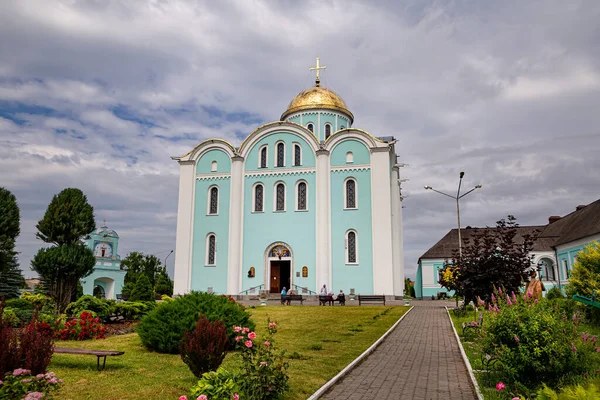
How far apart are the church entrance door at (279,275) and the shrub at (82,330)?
1864 centimetres

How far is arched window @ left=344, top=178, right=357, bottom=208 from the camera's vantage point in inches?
1214

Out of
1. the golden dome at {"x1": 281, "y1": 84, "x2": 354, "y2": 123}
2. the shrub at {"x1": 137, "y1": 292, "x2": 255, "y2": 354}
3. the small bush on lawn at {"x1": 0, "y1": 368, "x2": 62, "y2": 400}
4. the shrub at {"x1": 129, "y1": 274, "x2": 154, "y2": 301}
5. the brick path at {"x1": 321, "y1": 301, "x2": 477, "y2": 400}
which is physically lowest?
the brick path at {"x1": 321, "y1": 301, "x2": 477, "y2": 400}

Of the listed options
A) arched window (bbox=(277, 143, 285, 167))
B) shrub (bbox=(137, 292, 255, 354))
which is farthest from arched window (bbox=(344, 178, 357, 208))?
shrub (bbox=(137, 292, 255, 354))

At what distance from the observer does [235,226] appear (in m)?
31.7

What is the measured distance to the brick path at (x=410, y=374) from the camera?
277 inches

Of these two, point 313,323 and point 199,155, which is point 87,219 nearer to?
point 313,323

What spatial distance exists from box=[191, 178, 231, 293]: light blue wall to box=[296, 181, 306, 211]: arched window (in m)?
5.00

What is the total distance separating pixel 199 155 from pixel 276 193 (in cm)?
665

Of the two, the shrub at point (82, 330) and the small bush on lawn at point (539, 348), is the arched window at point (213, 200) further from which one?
the small bush on lawn at point (539, 348)

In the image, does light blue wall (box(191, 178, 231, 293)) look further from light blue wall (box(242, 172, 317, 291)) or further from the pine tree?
the pine tree

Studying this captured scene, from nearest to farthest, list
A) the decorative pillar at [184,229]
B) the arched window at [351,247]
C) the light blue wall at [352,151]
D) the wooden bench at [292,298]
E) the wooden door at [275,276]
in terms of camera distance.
Result: 1. the wooden bench at [292,298]
2. the arched window at [351,247]
3. the wooden door at [275,276]
4. the light blue wall at [352,151]
5. the decorative pillar at [184,229]

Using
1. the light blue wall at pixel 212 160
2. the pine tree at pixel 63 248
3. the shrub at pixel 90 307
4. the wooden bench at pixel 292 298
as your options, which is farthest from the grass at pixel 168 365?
the light blue wall at pixel 212 160

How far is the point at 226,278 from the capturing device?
3116cm

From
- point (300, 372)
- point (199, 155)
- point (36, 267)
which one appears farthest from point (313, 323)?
point (199, 155)
